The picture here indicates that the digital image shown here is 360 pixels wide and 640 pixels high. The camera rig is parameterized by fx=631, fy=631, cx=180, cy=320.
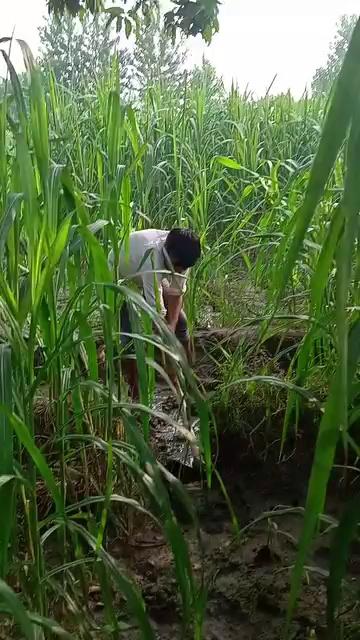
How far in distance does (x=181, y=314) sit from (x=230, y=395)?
61 centimetres

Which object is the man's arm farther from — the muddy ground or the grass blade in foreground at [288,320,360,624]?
the grass blade in foreground at [288,320,360,624]

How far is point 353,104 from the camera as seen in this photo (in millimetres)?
403

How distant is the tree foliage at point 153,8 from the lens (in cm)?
157

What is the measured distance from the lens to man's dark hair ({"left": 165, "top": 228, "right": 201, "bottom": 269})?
6.84 feet

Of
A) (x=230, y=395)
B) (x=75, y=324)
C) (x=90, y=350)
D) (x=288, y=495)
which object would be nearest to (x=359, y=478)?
(x=288, y=495)

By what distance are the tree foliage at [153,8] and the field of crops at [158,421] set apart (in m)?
0.29

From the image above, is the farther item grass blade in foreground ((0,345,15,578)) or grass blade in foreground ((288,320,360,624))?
grass blade in foreground ((0,345,15,578))

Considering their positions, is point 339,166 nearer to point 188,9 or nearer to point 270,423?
point 188,9

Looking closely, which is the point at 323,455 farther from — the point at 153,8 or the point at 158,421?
the point at 153,8

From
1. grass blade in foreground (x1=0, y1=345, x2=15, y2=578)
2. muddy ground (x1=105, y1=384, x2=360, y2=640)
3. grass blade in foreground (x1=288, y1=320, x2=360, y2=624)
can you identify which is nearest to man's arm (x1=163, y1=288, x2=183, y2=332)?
muddy ground (x1=105, y1=384, x2=360, y2=640)

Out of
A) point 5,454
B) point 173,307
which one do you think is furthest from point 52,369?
point 173,307

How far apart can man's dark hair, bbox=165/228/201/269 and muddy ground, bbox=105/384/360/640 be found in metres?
0.61

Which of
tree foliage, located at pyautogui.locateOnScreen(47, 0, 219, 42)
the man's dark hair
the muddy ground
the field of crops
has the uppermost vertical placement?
tree foliage, located at pyautogui.locateOnScreen(47, 0, 219, 42)

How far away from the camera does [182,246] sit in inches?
82.1
